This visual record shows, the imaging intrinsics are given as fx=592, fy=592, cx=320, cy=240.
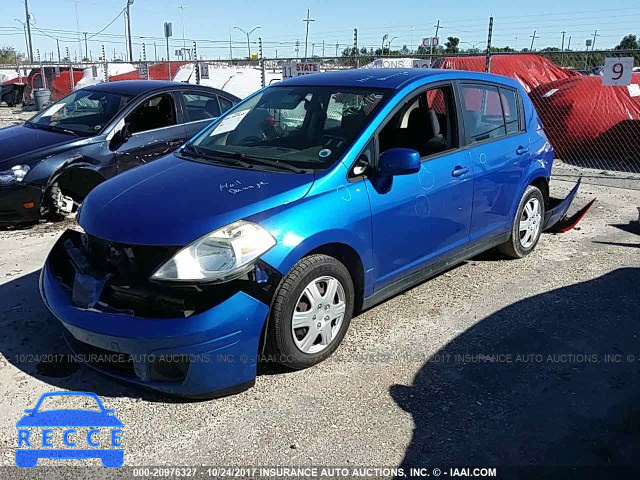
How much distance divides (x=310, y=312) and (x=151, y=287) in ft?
3.02

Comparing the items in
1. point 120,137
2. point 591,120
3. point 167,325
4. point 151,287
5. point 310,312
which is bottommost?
point 310,312

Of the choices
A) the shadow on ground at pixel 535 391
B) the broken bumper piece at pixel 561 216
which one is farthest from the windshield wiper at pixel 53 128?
the broken bumper piece at pixel 561 216

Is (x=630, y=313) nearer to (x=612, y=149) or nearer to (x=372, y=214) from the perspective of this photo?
(x=372, y=214)

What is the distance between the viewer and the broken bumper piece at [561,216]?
6.12 metres

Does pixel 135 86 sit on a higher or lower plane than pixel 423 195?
higher

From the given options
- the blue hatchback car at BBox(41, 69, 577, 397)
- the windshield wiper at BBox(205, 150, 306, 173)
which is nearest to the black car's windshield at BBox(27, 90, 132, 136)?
the blue hatchback car at BBox(41, 69, 577, 397)

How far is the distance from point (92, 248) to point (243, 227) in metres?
0.98

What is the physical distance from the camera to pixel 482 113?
4.98m

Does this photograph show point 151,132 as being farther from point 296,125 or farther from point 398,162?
point 398,162

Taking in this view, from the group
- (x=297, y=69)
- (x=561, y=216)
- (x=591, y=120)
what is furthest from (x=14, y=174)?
(x=591, y=120)

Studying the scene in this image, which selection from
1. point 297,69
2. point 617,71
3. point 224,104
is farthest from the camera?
point 297,69

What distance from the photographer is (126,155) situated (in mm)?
6750

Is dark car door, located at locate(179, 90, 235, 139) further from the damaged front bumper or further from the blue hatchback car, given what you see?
the damaged front bumper

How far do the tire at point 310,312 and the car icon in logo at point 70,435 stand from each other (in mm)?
940
